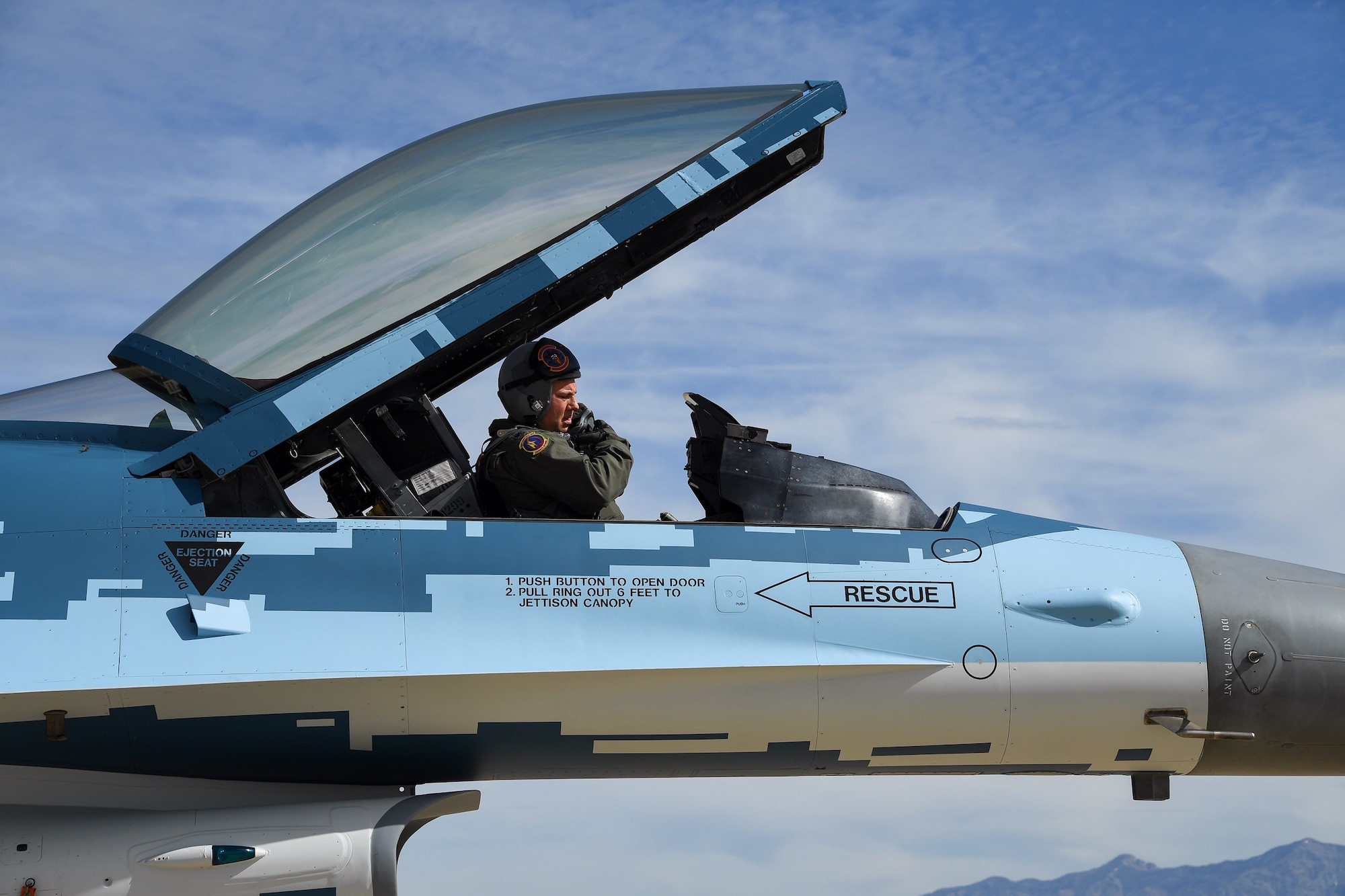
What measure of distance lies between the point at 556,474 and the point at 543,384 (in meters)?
0.74

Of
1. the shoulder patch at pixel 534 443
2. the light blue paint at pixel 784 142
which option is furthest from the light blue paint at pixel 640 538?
the light blue paint at pixel 784 142

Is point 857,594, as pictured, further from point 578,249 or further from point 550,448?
point 578,249

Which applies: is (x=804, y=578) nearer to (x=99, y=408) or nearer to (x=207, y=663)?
(x=207, y=663)

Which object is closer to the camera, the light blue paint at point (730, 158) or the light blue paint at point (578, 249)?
the light blue paint at point (578, 249)

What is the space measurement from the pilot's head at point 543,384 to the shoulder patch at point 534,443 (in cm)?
39

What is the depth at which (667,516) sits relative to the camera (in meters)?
6.07

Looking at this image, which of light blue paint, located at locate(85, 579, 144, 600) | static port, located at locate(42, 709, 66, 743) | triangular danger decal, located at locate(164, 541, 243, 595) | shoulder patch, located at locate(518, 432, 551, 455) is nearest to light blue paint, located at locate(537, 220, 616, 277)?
shoulder patch, located at locate(518, 432, 551, 455)

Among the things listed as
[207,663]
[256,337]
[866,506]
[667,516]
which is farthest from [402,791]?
[866,506]

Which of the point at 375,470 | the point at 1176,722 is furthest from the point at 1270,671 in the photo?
the point at 375,470

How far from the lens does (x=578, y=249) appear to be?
5.84m

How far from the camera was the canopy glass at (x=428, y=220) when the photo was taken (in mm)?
5680

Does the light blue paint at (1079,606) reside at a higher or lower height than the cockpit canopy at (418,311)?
lower

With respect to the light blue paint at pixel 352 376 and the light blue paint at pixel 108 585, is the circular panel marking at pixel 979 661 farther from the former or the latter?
the light blue paint at pixel 108 585

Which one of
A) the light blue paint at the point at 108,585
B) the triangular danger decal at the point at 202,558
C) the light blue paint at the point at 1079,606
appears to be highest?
the triangular danger decal at the point at 202,558
